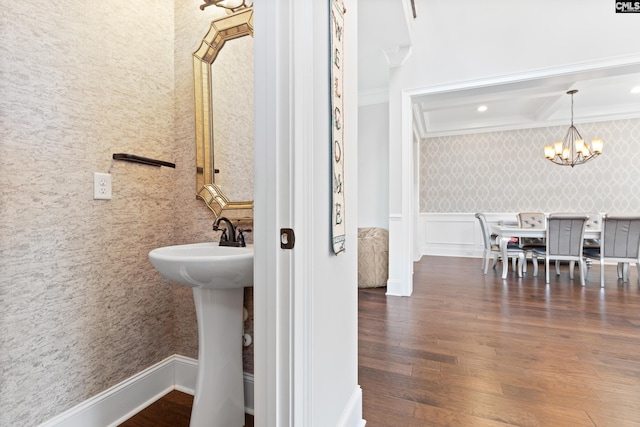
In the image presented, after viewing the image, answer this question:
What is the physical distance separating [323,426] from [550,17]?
3.96 m

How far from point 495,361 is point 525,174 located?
532cm

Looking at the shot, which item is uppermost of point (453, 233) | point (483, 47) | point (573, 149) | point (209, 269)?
point (483, 47)

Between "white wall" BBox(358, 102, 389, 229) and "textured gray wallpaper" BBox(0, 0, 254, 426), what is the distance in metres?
2.78

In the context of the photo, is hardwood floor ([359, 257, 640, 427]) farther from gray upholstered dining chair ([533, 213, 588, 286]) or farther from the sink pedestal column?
the sink pedestal column

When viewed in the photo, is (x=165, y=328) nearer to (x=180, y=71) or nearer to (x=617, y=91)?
(x=180, y=71)

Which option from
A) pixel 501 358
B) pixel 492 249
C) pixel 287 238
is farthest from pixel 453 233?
pixel 287 238

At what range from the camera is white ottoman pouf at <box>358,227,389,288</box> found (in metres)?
3.66

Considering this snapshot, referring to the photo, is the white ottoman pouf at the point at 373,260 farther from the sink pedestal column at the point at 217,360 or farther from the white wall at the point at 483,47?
the sink pedestal column at the point at 217,360

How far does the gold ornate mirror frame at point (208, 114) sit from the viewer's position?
4.95 ft

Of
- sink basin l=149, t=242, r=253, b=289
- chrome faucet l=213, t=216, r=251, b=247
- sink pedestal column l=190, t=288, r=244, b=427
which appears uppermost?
chrome faucet l=213, t=216, r=251, b=247

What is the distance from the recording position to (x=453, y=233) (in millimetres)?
6359

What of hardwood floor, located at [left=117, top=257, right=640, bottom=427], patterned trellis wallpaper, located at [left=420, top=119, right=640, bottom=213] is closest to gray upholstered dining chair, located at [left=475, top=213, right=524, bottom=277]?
hardwood floor, located at [left=117, top=257, right=640, bottom=427]

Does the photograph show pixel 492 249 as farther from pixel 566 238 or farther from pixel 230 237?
pixel 230 237

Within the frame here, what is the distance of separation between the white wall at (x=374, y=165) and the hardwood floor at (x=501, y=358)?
111cm
